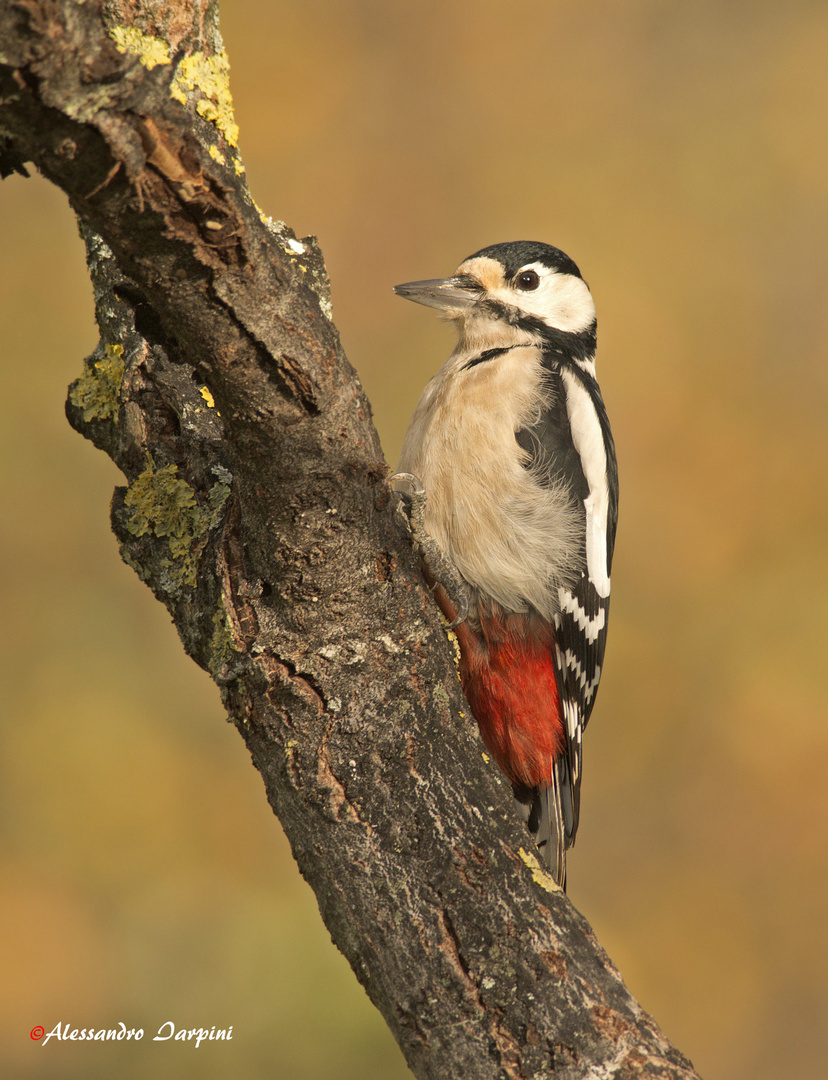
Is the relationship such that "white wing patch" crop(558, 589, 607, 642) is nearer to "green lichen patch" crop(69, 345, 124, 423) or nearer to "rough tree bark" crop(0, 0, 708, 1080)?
"rough tree bark" crop(0, 0, 708, 1080)

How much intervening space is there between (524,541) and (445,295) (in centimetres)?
99

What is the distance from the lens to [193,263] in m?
1.35

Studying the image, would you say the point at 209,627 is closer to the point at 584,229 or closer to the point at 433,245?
the point at 433,245

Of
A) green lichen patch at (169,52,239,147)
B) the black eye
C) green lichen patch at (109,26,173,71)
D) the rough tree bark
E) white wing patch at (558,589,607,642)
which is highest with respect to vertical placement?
the black eye

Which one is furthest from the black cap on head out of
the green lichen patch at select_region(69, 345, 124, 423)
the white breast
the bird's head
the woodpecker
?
the green lichen patch at select_region(69, 345, 124, 423)

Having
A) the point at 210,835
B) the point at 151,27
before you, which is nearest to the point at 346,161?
the point at 210,835

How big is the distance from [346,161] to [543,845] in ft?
15.9

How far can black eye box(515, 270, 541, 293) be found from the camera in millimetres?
3124

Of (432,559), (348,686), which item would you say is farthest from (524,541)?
(348,686)

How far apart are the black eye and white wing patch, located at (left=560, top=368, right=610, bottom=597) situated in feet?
1.57

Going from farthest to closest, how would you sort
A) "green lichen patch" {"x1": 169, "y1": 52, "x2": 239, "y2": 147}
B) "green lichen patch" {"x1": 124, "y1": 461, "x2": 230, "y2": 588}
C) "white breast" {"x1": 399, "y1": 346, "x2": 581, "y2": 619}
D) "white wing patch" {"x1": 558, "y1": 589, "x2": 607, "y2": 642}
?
"white wing patch" {"x1": 558, "y1": 589, "x2": 607, "y2": 642}
"white breast" {"x1": 399, "y1": 346, "x2": 581, "y2": 619}
"green lichen patch" {"x1": 124, "y1": 461, "x2": 230, "y2": 588}
"green lichen patch" {"x1": 169, "y1": 52, "x2": 239, "y2": 147}

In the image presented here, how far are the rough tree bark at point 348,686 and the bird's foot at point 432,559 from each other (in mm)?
517

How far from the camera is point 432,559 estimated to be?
2.43 m

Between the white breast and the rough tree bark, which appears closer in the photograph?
the rough tree bark
